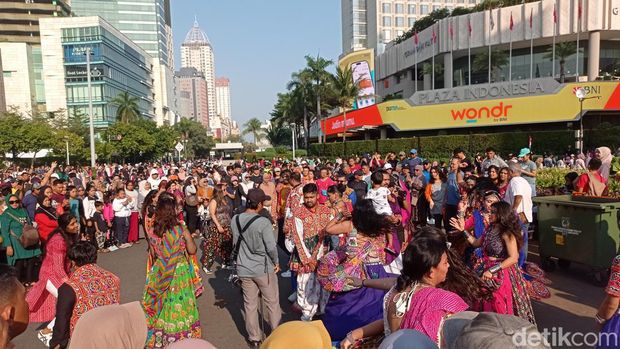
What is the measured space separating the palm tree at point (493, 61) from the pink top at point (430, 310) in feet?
149

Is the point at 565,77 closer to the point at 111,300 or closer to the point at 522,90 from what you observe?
the point at 522,90

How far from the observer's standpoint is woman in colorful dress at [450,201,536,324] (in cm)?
416

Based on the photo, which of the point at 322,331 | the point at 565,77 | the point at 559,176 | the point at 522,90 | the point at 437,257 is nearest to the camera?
the point at 322,331

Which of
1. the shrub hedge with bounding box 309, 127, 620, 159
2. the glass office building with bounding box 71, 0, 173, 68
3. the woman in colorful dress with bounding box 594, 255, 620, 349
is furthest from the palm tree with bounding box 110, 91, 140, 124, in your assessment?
the woman in colorful dress with bounding box 594, 255, 620, 349

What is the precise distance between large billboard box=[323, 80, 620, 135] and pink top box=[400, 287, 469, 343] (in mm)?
31481

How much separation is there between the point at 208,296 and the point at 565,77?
41299mm

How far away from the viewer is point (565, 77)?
1507 inches

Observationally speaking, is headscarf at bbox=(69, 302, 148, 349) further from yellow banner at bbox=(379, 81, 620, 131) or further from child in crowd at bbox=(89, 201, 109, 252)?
yellow banner at bbox=(379, 81, 620, 131)

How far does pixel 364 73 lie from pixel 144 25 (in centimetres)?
7386

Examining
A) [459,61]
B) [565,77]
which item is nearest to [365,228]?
[565,77]

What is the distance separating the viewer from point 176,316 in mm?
4191

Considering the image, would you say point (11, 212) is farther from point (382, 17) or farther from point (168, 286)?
point (382, 17)

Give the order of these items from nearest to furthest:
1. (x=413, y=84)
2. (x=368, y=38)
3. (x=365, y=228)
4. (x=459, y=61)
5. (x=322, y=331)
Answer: (x=322, y=331), (x=365, y=228), (x=459, y=61), (x=413, y=84), (x=368, y=38)

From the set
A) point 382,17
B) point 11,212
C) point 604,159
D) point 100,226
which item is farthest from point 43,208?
point 382,17
